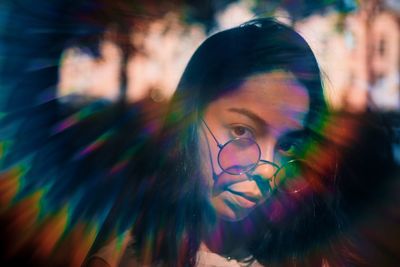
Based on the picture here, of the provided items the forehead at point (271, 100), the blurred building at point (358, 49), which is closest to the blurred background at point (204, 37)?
the blurred building at point (358, 49)

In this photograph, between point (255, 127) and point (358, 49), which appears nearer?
point (255, 127)

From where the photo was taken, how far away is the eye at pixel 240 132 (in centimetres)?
108

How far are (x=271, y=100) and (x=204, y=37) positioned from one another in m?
0.37

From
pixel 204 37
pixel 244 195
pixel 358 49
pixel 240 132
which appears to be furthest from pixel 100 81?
pixel 358 49

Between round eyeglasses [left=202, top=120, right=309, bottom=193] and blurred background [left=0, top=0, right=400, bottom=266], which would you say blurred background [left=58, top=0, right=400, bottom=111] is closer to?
blurred background [left=0, top=0, right=400, bottom=266]

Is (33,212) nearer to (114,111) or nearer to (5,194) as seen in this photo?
(5,194)

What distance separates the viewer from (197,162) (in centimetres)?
112

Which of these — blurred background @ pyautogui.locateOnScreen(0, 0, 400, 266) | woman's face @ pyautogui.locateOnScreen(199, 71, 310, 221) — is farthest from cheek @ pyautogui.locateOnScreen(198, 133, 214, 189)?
blurred background @ pyautogui.locateOnScreen(0, 0, 400, 266)

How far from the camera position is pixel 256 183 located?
3.63 feet

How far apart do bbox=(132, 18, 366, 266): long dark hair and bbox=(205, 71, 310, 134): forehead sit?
2cm

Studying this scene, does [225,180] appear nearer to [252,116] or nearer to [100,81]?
[252,116]

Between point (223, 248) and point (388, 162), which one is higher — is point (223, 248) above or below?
below

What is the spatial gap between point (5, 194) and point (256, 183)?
43.4 inches

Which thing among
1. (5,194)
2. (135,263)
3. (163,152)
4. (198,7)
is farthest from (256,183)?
(5,194)
